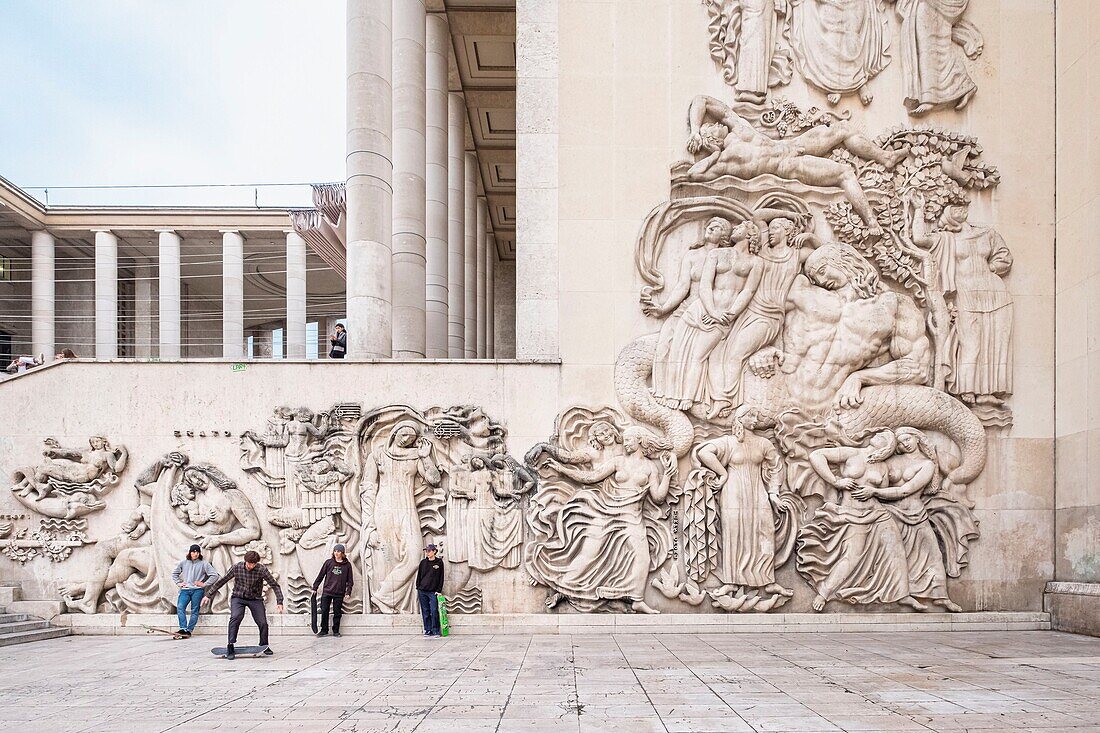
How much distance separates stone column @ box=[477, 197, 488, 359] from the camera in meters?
27.0

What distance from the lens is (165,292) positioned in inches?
1200

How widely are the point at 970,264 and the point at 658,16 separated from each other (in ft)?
21.4

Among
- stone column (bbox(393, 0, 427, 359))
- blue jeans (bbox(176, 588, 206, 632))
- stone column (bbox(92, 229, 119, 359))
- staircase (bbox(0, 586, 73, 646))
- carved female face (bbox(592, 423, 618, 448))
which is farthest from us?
stone column (bbox(92, 229, 119, 359))

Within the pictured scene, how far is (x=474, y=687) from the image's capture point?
25.6 feet

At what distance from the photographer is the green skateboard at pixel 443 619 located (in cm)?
1154

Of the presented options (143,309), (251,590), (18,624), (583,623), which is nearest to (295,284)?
(143,309)

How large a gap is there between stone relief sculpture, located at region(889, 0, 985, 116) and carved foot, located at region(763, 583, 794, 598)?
8.02m

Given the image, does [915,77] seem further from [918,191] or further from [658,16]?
[658,16]

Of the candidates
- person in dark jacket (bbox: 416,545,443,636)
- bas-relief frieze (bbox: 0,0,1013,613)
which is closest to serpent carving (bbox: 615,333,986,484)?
bas-relief frieze (bbox: 0,0,1013,613)

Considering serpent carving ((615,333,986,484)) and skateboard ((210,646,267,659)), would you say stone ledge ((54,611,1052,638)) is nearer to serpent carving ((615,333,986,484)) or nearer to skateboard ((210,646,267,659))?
skateboard ((210,646,267,659))

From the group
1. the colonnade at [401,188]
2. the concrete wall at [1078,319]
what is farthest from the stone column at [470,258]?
the concrete wall at [1078,319]

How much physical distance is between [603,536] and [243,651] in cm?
520

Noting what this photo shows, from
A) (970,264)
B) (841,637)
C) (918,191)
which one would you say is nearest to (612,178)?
(918,191)

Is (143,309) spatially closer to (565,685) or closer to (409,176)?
(409,176)
